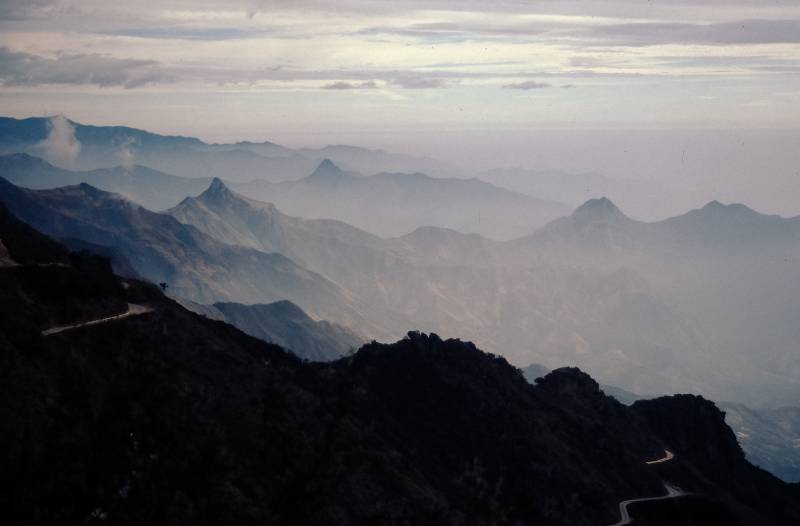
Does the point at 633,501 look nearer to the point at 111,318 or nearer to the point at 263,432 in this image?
the point at 263,432

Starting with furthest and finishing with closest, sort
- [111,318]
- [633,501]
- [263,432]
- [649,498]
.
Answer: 1. [649,498]
2. [633,501]
3. [111,318]
4. [263,432]

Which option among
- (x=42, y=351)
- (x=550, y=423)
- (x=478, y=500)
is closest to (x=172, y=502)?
(x=42, y=351)

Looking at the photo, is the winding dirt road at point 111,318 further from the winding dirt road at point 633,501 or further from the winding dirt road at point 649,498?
the winding dirt road at point 633,501

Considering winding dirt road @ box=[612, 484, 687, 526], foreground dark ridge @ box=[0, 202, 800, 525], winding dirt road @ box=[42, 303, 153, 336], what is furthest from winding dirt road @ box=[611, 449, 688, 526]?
winding dirt road @ box=[42, 303, 153, 336]

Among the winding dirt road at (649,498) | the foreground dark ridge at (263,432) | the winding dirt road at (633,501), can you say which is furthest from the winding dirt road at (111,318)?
the winding dirt road at (633,501)

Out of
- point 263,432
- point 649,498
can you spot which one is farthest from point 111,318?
point 649,498

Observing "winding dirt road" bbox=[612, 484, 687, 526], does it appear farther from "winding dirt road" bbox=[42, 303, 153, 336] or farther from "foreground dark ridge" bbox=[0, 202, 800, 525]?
"winding dirt road" bbox=[42, 303, 153, 336]

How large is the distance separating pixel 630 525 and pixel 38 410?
89560 millimetres

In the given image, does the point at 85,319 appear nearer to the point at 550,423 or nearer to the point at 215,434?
the point at 215,434

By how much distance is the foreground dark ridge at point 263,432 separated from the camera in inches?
3634

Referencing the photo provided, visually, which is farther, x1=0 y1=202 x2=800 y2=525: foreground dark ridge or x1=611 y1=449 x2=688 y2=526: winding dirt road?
x1=611 y1=449 x2=688 y2=526: winding dirt road

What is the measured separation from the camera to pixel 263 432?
11806 cm

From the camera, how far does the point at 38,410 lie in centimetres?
9675

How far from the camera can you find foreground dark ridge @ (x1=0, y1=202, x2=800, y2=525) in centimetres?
9231
